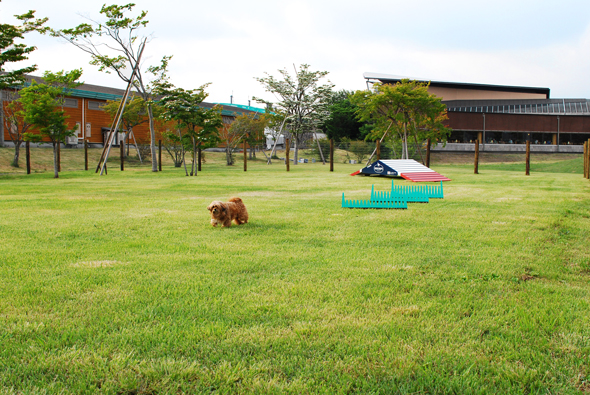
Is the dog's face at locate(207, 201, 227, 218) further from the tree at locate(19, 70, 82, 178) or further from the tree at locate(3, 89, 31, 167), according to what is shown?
the tree at locate(3, 89, 31, 167)

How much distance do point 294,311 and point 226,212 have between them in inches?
137

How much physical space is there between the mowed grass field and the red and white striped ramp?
486 inches

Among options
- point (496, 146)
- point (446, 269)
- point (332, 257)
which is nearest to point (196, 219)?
point (332, 257)

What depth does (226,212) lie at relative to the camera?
622cm

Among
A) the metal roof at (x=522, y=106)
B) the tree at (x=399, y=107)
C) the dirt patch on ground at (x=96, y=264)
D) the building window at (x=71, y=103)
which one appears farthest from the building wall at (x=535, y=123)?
the dirt patch on ground at (x=96, y=264)

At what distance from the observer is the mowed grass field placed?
2160mm

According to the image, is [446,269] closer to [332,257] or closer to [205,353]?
[332,257]

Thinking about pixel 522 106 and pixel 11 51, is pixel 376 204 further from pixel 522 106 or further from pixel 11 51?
pixel 522 106

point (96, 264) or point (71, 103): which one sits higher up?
point (71, 103)

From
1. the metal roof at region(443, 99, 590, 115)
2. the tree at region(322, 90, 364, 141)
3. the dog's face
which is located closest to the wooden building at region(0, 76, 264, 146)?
the tree at region(322, 90, 364, 141)

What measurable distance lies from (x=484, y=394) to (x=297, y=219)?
508 centimetres

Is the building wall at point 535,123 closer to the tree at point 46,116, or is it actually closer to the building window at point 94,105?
the building window at point 94,105

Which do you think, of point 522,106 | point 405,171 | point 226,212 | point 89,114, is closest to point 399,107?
point 405,171

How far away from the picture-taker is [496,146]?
4769cm
